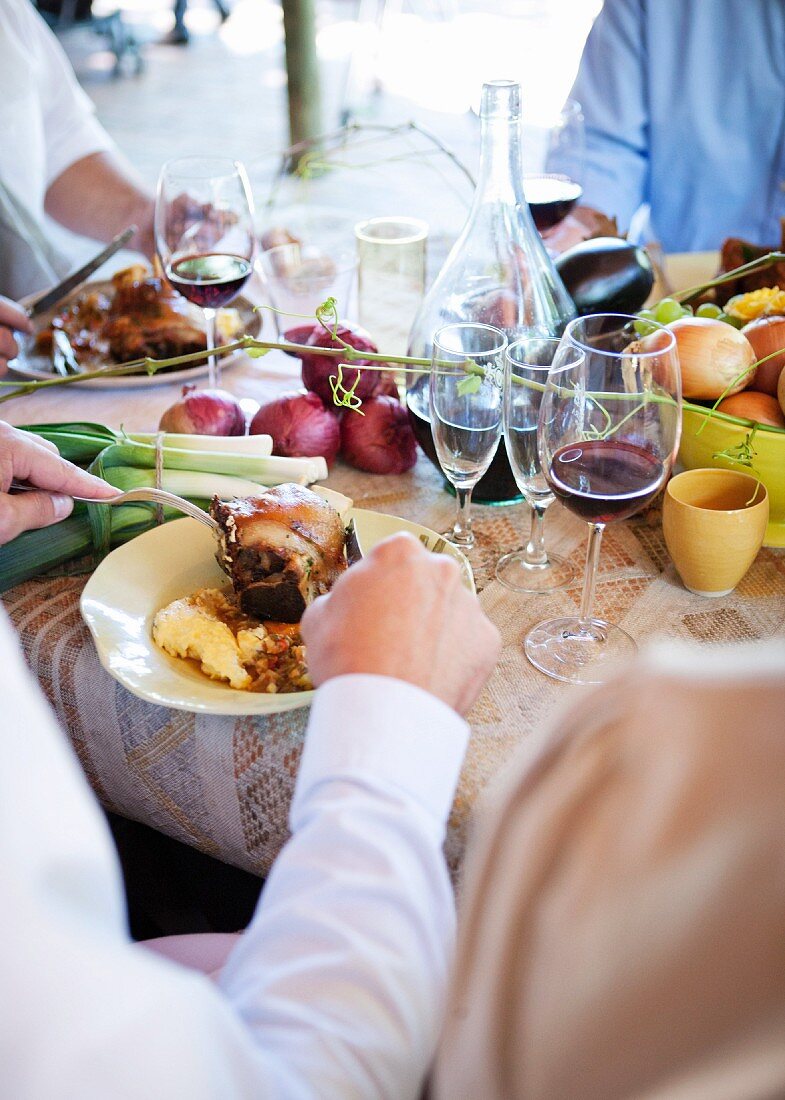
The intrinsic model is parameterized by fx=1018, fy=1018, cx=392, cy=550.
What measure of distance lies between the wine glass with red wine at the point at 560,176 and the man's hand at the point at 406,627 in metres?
0.88

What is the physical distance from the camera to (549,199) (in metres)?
1.45

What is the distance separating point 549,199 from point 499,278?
413 millimetres

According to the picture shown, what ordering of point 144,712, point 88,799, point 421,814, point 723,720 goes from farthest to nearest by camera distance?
point 144,712
point 421,814
point 88,799
point 723,720

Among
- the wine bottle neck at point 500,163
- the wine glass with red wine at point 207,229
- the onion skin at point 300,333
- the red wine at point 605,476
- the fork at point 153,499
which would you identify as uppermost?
the wine bottle neck at point 500,163

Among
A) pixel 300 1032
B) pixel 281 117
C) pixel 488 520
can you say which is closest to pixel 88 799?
pixel 300 1032

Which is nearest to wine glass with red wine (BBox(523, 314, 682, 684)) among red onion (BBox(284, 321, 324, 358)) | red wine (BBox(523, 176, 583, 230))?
red onion (BBox(284, 321, 324, 358))

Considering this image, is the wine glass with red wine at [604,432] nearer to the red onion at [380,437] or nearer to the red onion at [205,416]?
the red onion at [380,437]

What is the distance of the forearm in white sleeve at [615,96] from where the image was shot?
2168mm

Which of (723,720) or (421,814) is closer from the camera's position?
(723,720)

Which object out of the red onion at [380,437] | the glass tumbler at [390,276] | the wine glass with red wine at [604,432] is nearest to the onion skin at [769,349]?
the wine glass with red wine at [604,432]

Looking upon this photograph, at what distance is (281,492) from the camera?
0.94m

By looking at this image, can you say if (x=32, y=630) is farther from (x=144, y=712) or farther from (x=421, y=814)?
(x=421, y=814)

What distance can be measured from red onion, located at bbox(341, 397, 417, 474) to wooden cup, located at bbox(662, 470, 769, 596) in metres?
0.33

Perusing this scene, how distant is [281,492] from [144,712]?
0.23 meters
